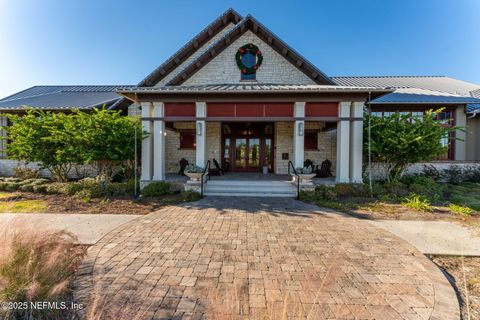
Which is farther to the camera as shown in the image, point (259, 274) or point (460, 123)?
point (460, 123)

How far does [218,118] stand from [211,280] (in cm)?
762

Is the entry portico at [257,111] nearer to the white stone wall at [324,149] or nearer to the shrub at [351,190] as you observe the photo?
the shrub at [351,190]

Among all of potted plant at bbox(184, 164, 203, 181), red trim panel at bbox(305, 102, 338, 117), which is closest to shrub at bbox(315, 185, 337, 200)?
red trim panel at bbox(305, 102, 338, 117)

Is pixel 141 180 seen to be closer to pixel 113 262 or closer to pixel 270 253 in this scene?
pixel 113 262

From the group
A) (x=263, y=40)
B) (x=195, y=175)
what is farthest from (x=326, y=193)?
(x=263, y=40)

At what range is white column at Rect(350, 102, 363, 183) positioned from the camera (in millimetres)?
9398

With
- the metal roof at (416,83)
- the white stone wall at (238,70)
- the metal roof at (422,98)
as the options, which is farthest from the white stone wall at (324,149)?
the metal roof at (416,83)

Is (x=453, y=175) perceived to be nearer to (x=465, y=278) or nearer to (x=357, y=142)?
(x=357, y=142)

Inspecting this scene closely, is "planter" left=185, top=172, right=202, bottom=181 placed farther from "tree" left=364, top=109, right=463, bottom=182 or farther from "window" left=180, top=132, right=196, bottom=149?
"tree" left=364, top=109, right=463, bottom=182

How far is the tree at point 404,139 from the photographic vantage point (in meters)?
8.77

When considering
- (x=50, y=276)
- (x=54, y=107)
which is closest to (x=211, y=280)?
(x=50, y=276)

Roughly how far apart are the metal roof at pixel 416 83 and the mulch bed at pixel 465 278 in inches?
586

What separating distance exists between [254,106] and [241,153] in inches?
175

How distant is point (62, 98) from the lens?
603 inches
